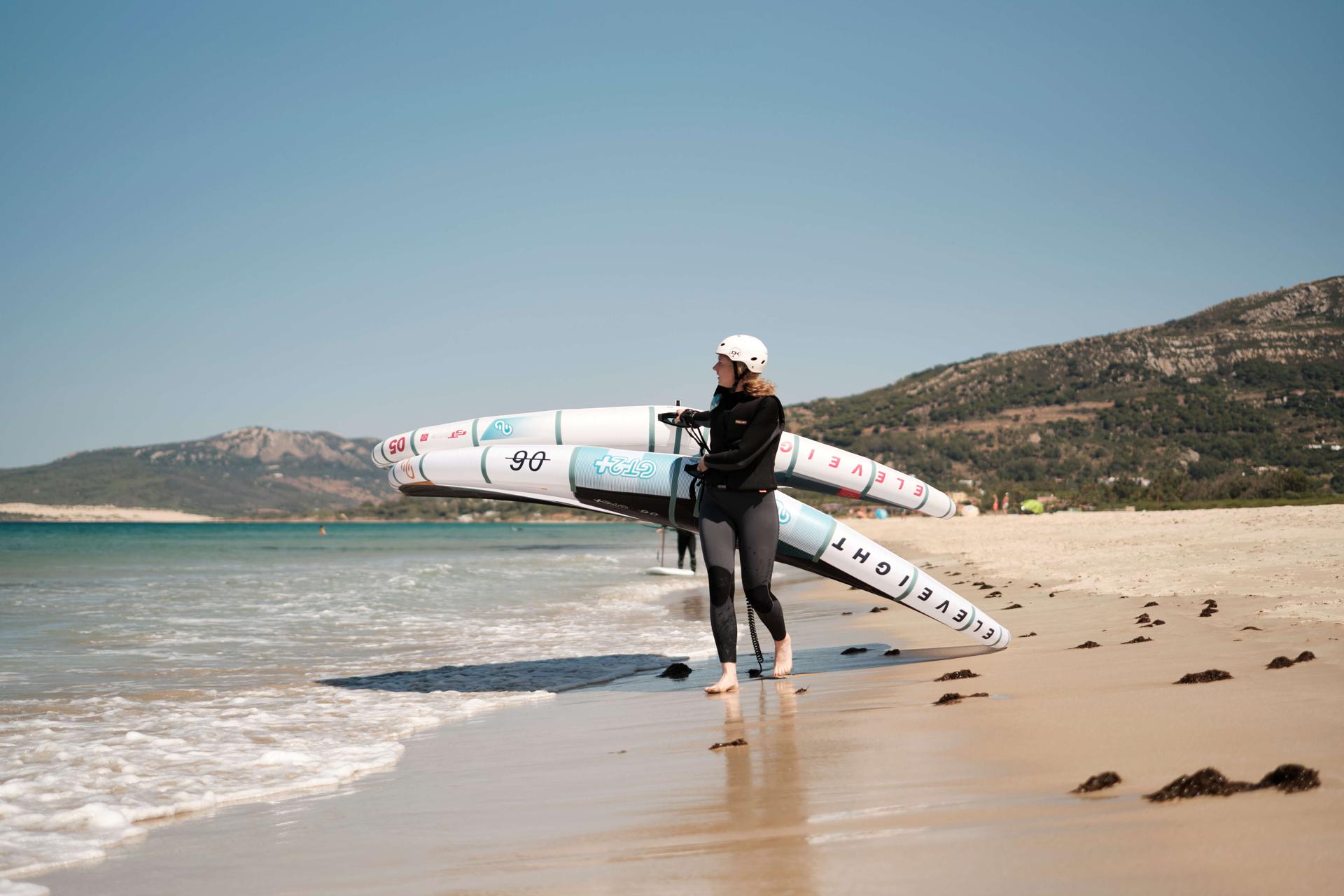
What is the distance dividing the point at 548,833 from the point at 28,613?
1403cm

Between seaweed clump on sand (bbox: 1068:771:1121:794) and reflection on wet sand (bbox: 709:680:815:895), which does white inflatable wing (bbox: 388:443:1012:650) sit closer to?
reflection on wet sand (bbox: 709:680:815:895)

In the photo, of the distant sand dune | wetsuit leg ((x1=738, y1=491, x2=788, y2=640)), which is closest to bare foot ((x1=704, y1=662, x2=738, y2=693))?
wetsuit leg ((x1=738, y1=491, x2=788, y2=640))

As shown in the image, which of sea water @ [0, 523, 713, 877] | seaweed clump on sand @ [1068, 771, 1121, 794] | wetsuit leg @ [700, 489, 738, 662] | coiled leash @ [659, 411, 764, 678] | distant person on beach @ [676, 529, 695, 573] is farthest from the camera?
distant person on beach @ [676, 529, 695, 573]

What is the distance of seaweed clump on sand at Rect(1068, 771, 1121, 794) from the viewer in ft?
10.5

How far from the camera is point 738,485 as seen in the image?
6.25 meters

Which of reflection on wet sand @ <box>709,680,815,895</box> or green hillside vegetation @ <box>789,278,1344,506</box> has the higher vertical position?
green hillside vegetation @ <box>789,278,1344,506</box>

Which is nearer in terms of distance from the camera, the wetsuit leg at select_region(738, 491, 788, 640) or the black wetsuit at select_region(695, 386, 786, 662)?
the black wetsuit at select_region(695, 386, 786, 662)

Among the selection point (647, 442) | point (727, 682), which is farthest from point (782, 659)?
point (647, 442)

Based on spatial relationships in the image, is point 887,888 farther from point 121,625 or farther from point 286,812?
point 121,625

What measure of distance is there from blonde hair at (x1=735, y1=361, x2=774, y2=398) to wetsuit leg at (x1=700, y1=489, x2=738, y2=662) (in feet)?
2.33

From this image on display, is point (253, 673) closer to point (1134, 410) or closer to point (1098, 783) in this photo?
point (1098, 783)

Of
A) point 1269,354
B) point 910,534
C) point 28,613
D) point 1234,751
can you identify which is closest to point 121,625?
point 28,613

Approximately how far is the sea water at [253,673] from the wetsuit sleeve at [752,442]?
2282 mm

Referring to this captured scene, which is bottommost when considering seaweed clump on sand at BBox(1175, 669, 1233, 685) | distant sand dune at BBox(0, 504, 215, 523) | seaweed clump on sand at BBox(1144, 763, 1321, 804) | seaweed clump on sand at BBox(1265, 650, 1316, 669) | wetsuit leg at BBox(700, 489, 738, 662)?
distant sand dune at BBox(0, 504, 215, 523)
